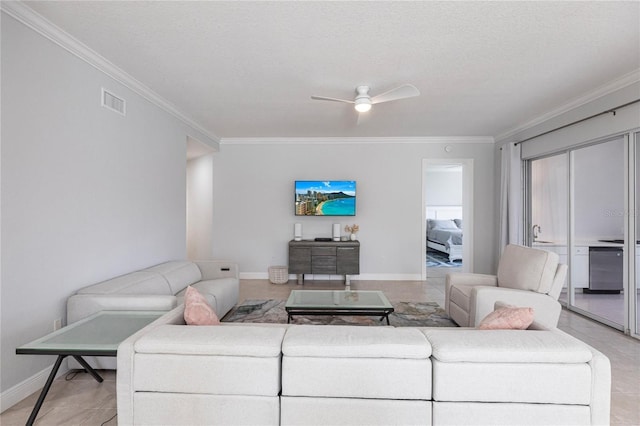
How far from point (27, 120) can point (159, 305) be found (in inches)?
60.7

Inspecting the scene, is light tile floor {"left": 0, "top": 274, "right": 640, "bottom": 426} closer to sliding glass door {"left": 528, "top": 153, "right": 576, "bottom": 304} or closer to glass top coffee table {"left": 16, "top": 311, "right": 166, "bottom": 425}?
glass top coffee table {"left": 16, "top": 311, "right": 166, "bottom": 425}

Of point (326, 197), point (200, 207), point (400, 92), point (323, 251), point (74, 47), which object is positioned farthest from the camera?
point (200, 207)

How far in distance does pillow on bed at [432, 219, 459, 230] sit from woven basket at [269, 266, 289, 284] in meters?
5.47

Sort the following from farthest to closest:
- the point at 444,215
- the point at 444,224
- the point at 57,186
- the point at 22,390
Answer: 1. the point at 444,215
2. the point at 444,224
3. the point at 57,186
4. the point at 22,390

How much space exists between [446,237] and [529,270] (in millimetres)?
5287

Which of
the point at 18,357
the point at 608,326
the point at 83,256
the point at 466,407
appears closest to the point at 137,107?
the point at 83,256

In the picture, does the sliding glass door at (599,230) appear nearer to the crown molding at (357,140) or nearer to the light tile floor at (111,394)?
the light tile floor at (111,394)

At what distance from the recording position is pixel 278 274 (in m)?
5.39

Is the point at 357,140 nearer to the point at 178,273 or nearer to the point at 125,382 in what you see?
the point at 178,273

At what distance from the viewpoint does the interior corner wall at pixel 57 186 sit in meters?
2.00

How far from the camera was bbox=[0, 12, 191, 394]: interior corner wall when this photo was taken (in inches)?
78.9

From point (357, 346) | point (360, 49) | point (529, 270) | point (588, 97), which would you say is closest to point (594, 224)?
point (588, 97)

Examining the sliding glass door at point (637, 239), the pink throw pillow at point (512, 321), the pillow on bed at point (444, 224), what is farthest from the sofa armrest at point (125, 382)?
the pillow on bed at point (444, 224)

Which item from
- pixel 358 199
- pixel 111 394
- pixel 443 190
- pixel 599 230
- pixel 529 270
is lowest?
pixel 111 394
